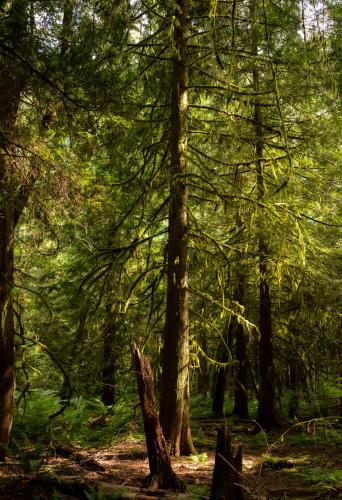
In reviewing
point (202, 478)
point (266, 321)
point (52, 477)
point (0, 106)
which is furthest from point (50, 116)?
point (266, 321)

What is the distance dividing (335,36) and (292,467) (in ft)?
22.4

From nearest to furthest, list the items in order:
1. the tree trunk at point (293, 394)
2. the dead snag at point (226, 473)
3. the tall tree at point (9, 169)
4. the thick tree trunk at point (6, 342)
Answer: the dead snag at point (226, 473), the tall tree at point (9, 169), the thick tree trunk at point (6, 342), the tree trunk at point (293, 394)

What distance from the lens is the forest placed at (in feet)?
17.5

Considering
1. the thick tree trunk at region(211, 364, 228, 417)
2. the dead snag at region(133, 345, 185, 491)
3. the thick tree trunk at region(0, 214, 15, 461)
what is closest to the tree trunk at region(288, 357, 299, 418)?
the thick tree trunk at region(211, 364, 228, 417)

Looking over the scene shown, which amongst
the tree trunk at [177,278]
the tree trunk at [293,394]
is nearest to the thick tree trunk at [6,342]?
the tree trunk at [177,278]

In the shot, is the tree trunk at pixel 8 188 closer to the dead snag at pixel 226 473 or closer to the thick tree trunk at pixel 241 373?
the dead snag at pixel 226 473

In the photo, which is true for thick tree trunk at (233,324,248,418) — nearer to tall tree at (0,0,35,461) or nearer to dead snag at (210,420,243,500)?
tall tree at (0,0,35,461)

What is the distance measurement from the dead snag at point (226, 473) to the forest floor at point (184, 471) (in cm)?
12

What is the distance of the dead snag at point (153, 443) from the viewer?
500 centimetres

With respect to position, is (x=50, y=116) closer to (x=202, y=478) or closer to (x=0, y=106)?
(x=0, y=106)

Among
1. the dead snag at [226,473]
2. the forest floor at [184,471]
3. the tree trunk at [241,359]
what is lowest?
the forest floor at [184,471]

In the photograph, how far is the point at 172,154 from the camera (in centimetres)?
771

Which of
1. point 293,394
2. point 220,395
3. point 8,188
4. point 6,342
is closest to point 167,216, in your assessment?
point 8,188

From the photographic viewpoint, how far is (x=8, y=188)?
19.6ft
